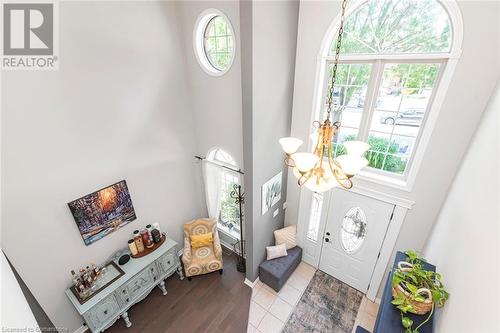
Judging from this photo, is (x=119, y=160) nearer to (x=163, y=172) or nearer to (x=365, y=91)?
(x=163, y=172)

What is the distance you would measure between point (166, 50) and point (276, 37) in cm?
183

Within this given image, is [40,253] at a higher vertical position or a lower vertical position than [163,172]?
lower

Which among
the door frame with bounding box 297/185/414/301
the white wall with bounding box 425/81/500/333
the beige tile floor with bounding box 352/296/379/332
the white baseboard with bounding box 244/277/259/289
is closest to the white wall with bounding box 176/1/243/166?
the door frame with bounding box 297/185/414/301

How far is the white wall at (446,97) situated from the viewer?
93.4 inches

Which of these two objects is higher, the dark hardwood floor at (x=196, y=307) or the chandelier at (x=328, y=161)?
the chandelier at (x=328, y=161)

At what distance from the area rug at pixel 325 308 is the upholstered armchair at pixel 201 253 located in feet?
5.56

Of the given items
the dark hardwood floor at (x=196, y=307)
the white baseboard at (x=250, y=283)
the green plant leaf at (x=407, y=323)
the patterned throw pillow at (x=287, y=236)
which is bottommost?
the dark hardwood floor at (x=196, y=307)

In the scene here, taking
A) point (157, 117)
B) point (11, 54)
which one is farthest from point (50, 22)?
point (157, 117)

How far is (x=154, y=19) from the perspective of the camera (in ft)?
11.2

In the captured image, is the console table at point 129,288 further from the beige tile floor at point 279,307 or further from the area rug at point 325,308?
the area rug at point 325,308

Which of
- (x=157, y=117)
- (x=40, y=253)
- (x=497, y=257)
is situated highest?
(x=157, y=117)

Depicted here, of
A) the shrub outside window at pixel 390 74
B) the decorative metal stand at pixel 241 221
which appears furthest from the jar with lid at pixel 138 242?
the shrub outside window at pixel 390 74

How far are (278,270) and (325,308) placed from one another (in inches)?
40.0

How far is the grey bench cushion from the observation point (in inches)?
166
